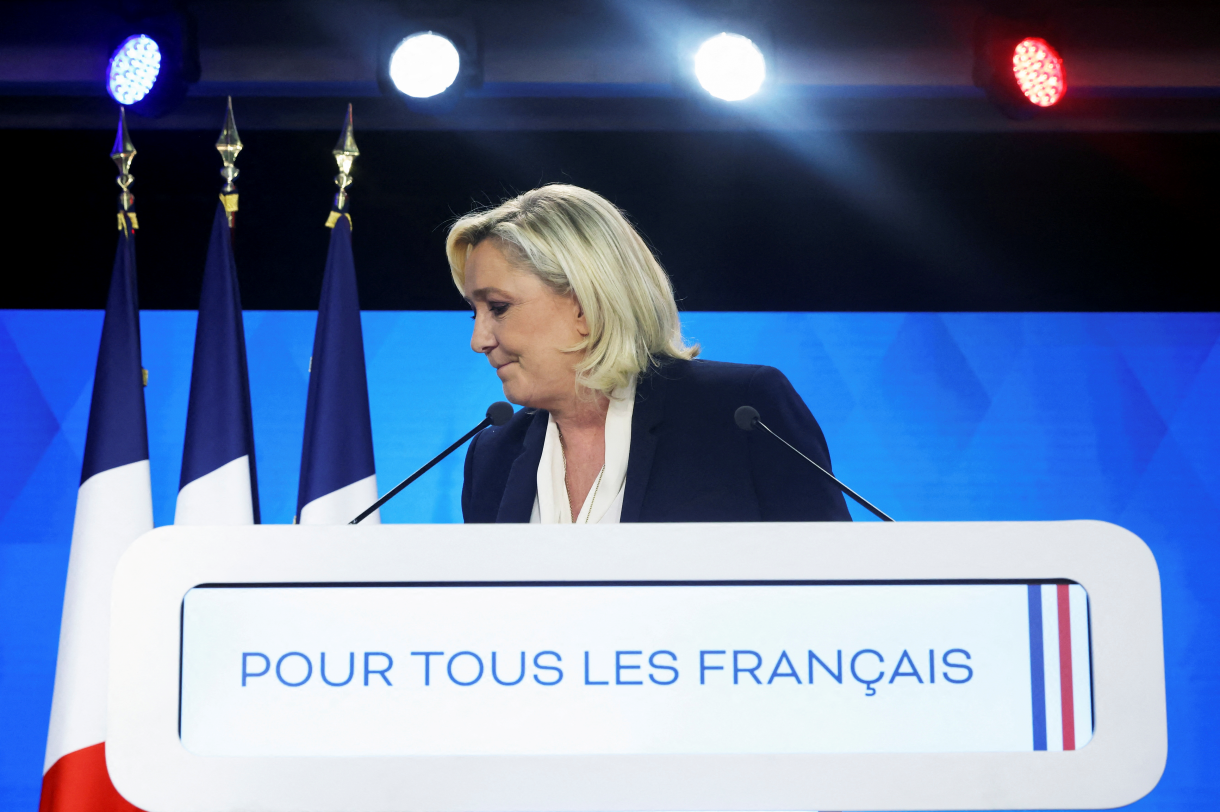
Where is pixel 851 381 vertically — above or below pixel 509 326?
above

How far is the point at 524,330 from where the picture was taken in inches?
63.7

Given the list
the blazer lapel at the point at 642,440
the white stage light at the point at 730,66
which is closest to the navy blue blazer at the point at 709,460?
the blazer lapel at the point at 642,440

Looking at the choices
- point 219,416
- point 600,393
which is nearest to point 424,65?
point 219,416

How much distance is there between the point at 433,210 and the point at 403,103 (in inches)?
12.9

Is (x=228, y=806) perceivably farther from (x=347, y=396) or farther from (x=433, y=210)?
(x=433, y=210)

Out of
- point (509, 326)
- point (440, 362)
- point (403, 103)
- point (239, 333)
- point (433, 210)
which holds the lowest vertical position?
point (509, 326)

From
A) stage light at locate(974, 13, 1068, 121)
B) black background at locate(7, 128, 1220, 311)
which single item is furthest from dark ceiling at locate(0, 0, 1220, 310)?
stage light at locate(974, 13, 1068, 121)

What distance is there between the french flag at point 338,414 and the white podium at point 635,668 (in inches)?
57.5

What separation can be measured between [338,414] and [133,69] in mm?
1166

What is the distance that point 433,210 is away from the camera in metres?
2.90

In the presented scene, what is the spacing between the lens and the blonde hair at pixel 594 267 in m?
1.60

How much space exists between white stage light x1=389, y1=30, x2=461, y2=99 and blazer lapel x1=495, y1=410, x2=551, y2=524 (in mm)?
1383

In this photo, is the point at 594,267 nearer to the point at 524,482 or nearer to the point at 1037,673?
the point at 524,482

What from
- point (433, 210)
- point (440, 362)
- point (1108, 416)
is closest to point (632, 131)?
point (433, 210)
